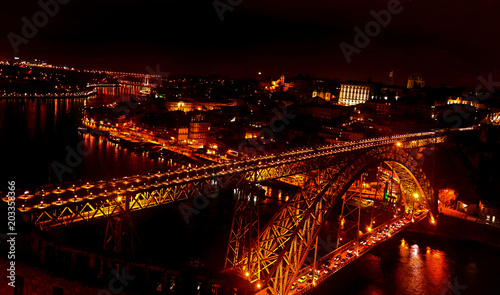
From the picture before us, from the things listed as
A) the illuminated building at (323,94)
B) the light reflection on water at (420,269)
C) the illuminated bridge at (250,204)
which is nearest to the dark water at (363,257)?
the light reflection on water at (420,269)

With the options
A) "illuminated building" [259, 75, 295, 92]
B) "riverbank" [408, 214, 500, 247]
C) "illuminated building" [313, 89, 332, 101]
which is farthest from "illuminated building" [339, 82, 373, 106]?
"riverbank" [408, 214, 500, 247]

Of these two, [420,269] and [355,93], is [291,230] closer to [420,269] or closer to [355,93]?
[420,269]

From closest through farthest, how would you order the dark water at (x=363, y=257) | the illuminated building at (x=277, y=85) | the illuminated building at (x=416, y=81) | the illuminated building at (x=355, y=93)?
the dark water at (x=363, y=257)
the illuminated building at (x=355, y=93)
the illuminated building at (x=416, y=81)
the illuminated building at (x=277, y=85)

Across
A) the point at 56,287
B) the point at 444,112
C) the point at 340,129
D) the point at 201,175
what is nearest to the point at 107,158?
the point at 340,129

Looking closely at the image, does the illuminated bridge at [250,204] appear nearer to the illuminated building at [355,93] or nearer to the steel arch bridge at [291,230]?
the steel arch bridge at [291,230]

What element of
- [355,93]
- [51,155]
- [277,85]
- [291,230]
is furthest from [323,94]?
[291,230]

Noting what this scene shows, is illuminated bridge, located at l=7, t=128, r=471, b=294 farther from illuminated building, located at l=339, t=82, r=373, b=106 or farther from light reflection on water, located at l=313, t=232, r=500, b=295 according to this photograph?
illuminated building, located at l=339, t=82, r=373, b=106

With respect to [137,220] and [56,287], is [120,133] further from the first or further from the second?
[56,287]
